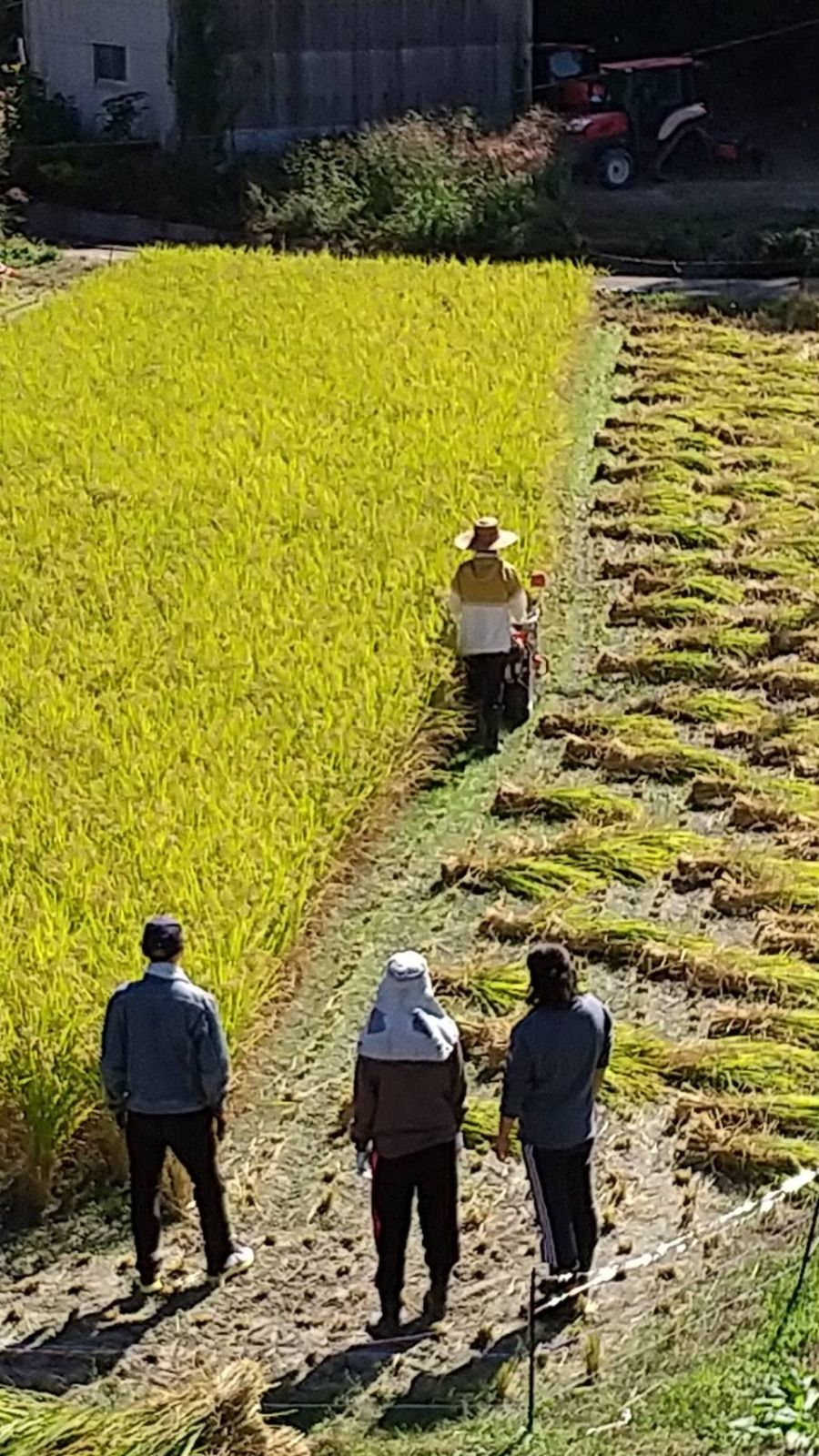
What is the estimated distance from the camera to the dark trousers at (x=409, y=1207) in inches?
168

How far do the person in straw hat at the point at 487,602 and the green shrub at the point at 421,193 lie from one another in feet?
35.9

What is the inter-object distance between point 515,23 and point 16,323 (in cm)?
947

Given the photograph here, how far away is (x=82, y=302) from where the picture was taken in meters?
13.7

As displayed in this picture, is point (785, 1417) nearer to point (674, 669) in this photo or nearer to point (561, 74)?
point (674, 669)

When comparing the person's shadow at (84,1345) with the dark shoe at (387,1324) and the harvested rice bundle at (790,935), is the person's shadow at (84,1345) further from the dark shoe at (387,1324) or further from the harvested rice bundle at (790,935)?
the harvested rice bundle at (790,935)

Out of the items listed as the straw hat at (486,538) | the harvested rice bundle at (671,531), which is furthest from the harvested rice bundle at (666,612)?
the straw hat at (486,538)

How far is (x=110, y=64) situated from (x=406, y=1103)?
17951 millimetres

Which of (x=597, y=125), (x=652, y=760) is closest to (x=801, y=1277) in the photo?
(x=652, y=760)

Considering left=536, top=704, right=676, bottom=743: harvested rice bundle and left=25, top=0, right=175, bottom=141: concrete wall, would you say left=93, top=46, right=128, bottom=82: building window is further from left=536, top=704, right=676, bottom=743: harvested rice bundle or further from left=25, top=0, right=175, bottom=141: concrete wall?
left=536, top=704, right=676, bottom=743: harvested rice bundle

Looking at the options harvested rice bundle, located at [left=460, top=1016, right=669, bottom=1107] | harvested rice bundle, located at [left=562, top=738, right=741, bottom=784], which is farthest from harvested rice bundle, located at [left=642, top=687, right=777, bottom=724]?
harvested rice bundle, located at [left=460, top=1016, right=669, bottom=1107]

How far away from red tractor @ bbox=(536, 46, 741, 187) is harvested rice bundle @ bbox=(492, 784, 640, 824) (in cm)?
1545

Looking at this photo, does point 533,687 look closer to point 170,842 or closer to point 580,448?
point 170,842

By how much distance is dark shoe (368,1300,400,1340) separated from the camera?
14.1 ft

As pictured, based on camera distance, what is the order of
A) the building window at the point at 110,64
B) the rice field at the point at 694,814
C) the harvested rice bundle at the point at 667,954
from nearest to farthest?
the rice field at the point at 694,814
the harvested rice bundle at the point at 667,954
the building window at the point at 110,64
